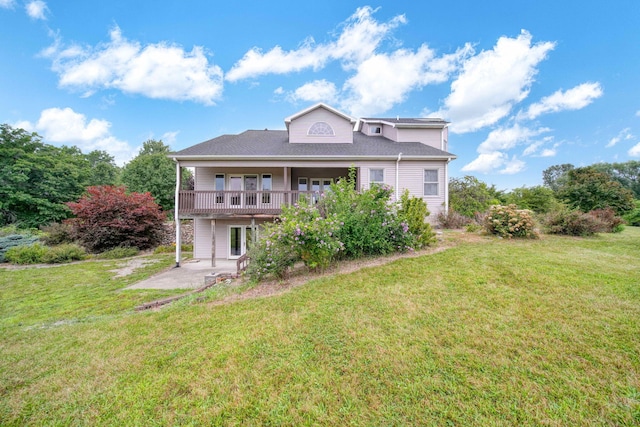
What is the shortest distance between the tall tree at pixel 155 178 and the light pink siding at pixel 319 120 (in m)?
19.2

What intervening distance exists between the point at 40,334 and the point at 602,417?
7.67m

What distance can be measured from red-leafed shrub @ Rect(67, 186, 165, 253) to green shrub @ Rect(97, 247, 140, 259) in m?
0.61

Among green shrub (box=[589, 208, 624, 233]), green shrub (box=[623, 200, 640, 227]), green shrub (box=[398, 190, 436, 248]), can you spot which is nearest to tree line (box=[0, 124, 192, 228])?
green shrub (box=[398, 190, 436, 248])

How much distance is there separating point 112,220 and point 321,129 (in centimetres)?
1292

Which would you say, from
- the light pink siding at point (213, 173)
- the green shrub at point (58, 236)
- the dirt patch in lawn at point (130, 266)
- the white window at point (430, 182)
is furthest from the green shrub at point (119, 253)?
the white window at point (430, 182)

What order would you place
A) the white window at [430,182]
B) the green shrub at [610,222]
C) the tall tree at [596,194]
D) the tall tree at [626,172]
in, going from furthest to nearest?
the tall tree at [626,172], the tall tree at [596,194], the white window at [430,182], the green shrub at [610,222]

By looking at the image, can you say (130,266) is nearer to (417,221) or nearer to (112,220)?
(112,220)

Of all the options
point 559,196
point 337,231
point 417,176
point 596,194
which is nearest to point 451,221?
point 417,176

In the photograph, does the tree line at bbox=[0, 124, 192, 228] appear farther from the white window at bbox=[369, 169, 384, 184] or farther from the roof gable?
the white window at bbox=[369, 169, 384, 184]

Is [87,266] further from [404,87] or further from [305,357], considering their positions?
[404,87]

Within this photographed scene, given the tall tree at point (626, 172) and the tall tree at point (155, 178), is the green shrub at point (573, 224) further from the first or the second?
the tall tree at point (626, 172)

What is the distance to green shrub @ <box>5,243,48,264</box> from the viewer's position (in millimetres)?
11352

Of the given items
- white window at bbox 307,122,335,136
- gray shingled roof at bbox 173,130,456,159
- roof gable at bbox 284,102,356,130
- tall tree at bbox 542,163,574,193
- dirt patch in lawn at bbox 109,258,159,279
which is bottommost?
dirt patch in lawn at bbox 109,258,159,279

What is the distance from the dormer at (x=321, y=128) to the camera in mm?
13031
